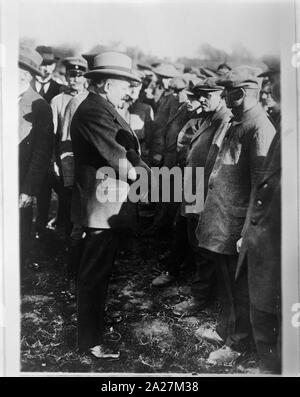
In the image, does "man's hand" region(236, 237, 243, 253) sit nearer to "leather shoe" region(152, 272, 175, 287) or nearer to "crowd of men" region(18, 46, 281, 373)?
"crowd of men" region(18, 46, 281, 373)

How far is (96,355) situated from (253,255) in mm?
1128

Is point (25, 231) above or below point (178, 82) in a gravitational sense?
below

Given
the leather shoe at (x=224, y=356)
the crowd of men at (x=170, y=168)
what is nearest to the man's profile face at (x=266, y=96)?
the crowd of men at (x=170, y=168)

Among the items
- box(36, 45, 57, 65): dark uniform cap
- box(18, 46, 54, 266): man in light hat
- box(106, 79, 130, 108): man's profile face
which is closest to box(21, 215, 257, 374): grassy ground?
box(18, 46, 54, 266): man in light hat

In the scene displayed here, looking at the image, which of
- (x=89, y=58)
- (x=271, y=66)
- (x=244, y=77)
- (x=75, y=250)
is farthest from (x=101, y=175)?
(x=271, y=66)

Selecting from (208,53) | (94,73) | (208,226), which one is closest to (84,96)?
(94,73)

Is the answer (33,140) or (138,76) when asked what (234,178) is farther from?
(33,140)

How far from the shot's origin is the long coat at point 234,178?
12.8 ft

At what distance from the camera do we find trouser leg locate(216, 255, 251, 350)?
3949mm

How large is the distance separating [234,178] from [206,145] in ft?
0.85

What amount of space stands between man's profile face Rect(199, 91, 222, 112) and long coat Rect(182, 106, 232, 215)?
3 centimetres

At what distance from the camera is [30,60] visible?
3.93m

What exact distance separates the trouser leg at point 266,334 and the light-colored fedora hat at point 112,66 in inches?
62.8

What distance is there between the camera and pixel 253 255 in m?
3.93
